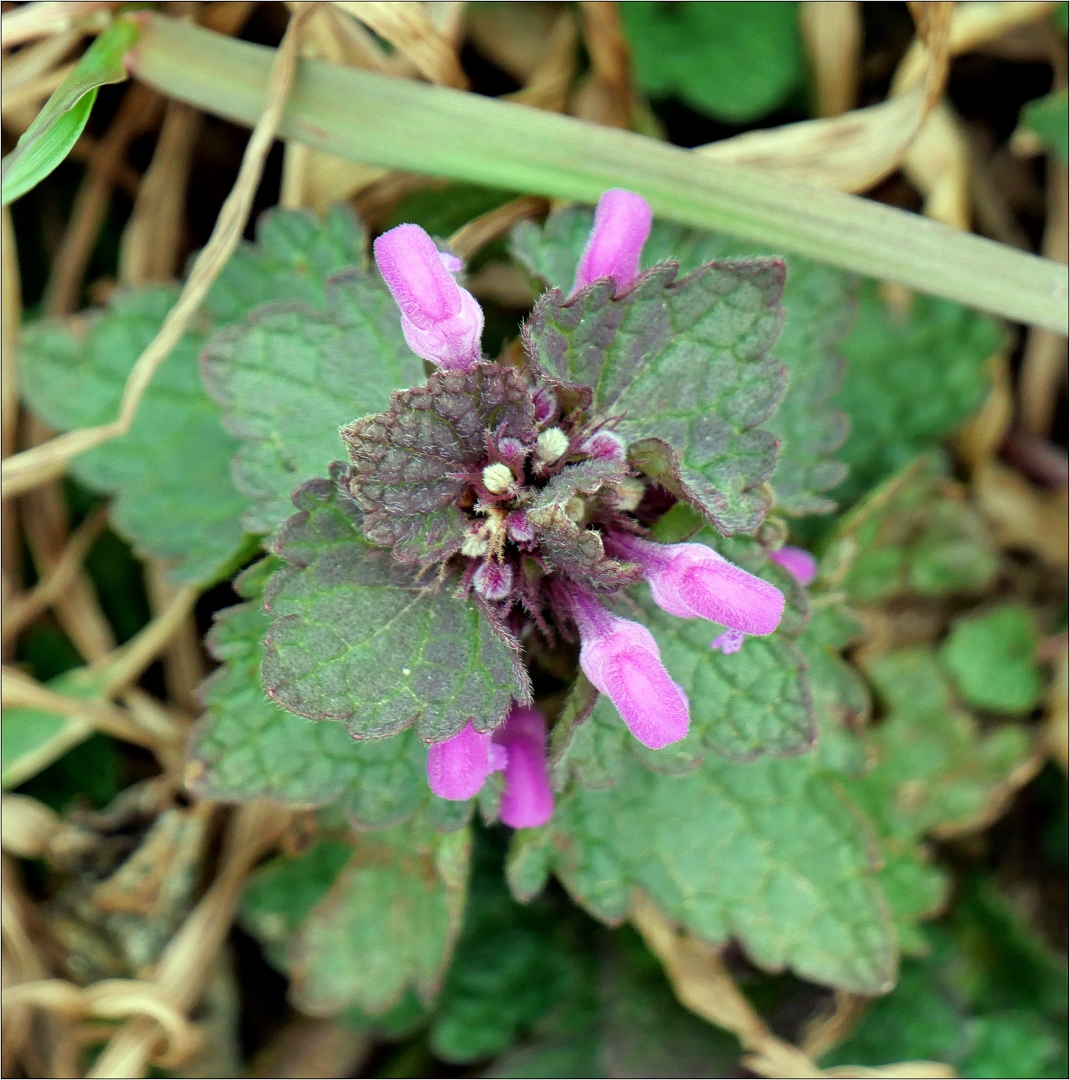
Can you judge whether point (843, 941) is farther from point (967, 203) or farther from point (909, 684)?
point (967, 203)

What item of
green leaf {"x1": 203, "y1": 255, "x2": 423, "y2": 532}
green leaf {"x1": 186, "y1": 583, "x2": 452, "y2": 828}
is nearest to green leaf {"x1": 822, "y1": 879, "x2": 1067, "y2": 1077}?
green leaf {"x1": 186, "y1": 583, "x2": 452, "y2": 828}

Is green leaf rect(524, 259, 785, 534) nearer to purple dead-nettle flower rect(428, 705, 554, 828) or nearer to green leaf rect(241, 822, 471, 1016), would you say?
purple dead-nettle flower rect(428, 705, 554, 828)

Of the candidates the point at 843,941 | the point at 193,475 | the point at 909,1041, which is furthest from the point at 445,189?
the point at 909,1041

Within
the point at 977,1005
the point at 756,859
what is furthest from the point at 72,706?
the point at 977,1005

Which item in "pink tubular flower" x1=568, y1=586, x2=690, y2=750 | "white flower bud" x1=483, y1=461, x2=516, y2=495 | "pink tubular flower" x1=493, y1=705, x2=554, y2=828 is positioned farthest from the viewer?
"pink tubular flower" x1=493, y1=705, x2=554, y2=828

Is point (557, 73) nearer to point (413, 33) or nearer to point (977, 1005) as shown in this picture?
point (413, 33)
